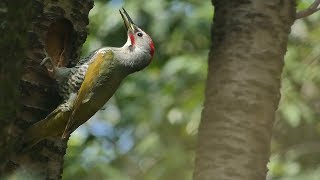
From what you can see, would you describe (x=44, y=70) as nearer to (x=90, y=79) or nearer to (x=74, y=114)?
(x=74, y=114)

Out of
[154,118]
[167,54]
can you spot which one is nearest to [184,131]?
[154,118]

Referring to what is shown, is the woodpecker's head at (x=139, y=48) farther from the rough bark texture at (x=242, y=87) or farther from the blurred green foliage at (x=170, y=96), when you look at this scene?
the blurred green foliage at (x=170, y=96)

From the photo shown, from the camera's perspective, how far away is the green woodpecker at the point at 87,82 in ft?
6.59

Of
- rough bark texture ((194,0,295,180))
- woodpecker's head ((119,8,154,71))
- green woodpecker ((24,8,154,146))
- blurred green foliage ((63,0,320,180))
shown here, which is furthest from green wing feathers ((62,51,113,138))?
blurred green foliage ((63,0,320,180))

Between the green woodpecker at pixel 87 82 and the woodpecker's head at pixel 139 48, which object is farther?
the woodpecker's head at pixel 139 48

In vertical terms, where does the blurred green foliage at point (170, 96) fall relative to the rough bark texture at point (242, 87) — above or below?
below

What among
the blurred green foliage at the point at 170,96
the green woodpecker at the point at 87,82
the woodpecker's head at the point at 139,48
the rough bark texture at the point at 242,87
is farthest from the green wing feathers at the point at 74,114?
the blurred green foliage at the point at 170,96

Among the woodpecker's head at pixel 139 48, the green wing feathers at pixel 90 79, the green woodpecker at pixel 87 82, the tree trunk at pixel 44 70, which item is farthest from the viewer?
the woodpecker's head at pixel 139 48

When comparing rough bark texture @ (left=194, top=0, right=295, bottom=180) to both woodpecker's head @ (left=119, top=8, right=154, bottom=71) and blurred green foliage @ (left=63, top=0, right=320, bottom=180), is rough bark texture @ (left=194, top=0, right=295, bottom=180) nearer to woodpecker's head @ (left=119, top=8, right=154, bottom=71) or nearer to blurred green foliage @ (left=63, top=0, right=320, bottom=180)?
woodpecker's head @ (left=119, top=8, right=154, bottom=71)

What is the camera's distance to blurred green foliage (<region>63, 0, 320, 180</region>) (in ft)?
13.6

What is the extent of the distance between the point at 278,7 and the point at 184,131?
6.84ft

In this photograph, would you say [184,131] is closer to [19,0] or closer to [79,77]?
[79,77]

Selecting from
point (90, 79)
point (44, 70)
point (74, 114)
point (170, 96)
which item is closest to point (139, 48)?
point (90, 79)

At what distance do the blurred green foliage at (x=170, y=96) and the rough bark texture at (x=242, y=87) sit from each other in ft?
4.95
